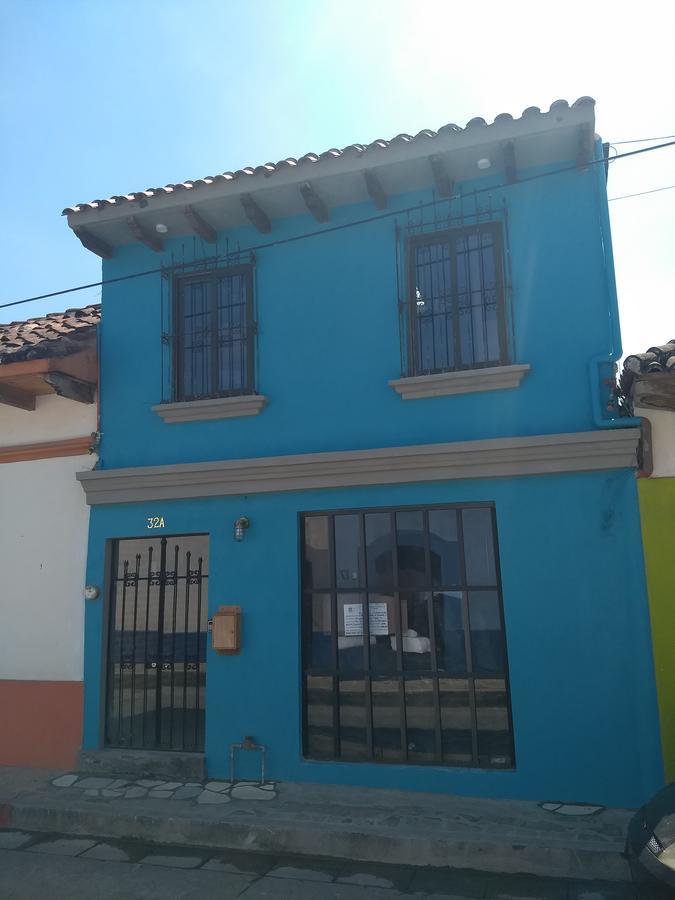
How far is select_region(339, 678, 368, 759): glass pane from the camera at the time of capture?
20.9ft

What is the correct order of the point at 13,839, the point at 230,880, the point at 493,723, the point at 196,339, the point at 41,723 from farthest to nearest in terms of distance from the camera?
the point at 196,339, the point at 41,723, the point at 493,723, the point at 13,839, the point at 230,880

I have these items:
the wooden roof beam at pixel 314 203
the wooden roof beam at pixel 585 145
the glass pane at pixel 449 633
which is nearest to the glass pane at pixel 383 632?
the glass pane at pixel 449 633

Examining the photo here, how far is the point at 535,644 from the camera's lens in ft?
19.4

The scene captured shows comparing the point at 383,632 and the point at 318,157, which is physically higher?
Answer: the point at 318,157

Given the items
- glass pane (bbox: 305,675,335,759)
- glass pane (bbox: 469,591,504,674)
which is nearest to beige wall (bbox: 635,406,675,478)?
glass pane (bbox: 469,591,504,674)

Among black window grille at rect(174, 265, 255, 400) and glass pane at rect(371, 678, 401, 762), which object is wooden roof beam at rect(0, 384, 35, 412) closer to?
black window grille at rect(174, 265, 255, 400)

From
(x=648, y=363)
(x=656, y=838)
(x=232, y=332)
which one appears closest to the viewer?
(x=656, y=838)

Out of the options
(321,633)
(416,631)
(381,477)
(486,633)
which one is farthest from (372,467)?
(486,633)

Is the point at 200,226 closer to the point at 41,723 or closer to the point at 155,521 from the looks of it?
the point at 155,521

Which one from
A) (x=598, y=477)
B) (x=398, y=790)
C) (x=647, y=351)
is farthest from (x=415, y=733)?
(x=647, y=351)

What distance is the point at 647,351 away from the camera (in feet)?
18.6

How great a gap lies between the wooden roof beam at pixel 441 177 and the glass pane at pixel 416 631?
3.70 metres

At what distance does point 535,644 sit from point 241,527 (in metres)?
2.82

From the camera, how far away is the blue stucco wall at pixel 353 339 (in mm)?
6273
